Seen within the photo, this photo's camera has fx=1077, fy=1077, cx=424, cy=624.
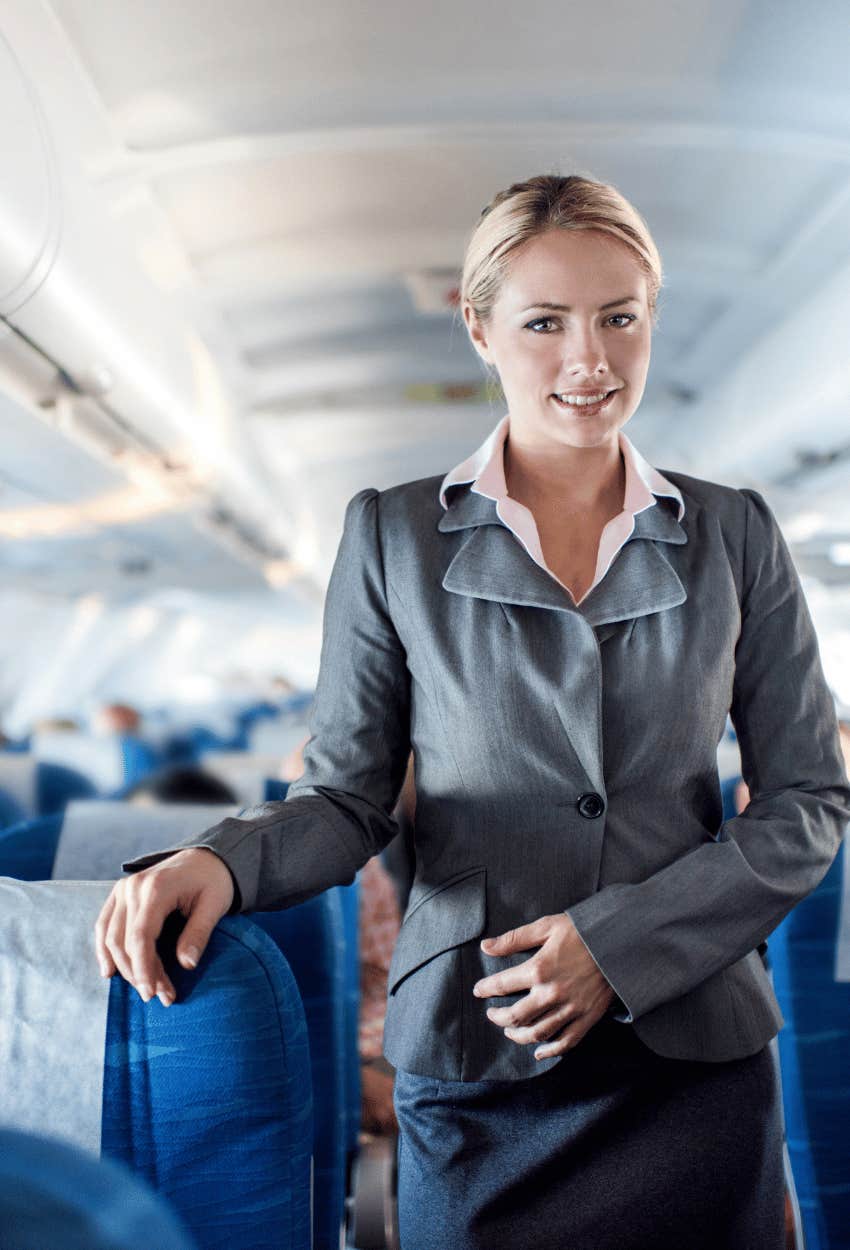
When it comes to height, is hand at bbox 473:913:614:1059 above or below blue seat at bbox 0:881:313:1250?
above

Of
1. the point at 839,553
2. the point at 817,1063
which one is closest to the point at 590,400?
the point at 817,1063

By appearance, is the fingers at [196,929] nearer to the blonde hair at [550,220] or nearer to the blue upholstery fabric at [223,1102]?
the blue upholstery fabric at [223,1102]

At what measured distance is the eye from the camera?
1.20 metres

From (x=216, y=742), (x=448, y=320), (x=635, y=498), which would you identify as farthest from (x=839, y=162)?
(x=216, y=742)

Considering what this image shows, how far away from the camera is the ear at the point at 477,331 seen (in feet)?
4.26

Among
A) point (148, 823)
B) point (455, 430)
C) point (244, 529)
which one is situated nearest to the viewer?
point (148, 823)

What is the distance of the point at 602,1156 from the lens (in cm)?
117

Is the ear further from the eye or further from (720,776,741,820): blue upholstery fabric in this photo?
(720,776,741,820): blue upholstery fabric

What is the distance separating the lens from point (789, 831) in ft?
3.77

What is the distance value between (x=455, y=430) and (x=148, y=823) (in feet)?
20.0

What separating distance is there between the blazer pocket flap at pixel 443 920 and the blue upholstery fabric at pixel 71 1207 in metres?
0.52

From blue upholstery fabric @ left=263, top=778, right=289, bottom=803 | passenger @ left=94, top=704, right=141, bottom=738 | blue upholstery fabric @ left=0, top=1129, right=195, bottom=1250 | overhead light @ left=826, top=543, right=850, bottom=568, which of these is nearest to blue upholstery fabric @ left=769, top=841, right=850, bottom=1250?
blue upholstery fabric @ left=0, top=1129, right=195, bottom=1250

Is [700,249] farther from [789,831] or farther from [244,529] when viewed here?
[789,831]

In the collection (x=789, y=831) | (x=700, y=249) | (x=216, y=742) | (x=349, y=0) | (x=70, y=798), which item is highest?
(x=700, y=249)
